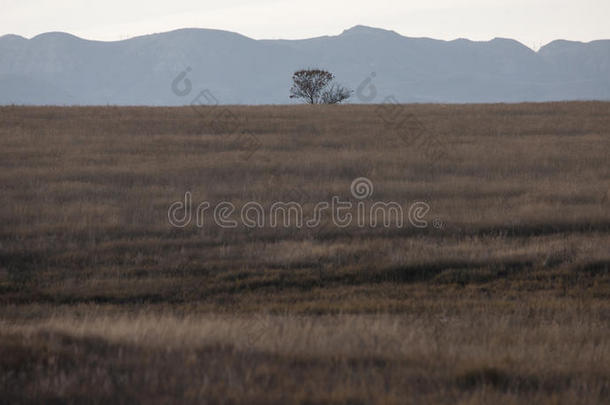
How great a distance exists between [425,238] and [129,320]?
683cm

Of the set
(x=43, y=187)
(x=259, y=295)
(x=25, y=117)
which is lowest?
(x=259, y=295)

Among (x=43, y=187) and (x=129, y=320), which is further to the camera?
(x=43, y=187)

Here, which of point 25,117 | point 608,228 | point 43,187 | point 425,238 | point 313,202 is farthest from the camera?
point 25,117

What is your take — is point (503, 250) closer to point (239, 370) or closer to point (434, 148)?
point (239, 370)

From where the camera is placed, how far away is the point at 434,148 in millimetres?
24500

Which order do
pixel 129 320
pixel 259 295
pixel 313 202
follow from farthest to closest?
pixel 313 202 → pixel 259 295 → pixel 129 320

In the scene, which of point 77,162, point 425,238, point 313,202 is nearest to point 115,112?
point 77,162
